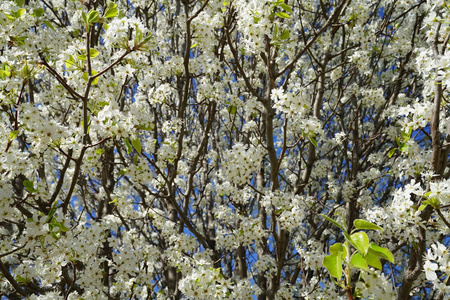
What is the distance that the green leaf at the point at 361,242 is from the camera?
1.32 m

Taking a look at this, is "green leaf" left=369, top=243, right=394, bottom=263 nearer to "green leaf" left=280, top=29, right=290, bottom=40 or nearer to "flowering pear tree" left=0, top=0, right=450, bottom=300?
→ "flowering pear tree" left=0, top=0, right=450, bottom=300

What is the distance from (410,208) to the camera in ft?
9.64

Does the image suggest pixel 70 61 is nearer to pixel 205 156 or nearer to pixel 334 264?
pixel 334 264

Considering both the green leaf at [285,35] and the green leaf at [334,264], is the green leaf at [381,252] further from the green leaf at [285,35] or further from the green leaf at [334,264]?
the green leaf at [285,35]

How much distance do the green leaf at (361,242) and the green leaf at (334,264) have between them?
0.31ft

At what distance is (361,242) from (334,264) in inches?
5.1

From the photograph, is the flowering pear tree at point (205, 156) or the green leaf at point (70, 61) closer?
the flowering pear tree at point (205, 156)

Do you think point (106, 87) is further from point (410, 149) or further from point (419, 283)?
point (419, 283)

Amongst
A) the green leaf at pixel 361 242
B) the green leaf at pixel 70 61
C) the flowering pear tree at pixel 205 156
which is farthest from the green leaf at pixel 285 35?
the green leaf at pixel 361 242

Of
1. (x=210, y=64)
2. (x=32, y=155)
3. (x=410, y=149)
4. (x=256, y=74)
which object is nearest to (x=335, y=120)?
(x=256, y=74)

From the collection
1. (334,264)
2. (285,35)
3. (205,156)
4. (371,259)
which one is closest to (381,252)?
(371,259)

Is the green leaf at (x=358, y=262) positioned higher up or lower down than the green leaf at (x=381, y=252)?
lower down

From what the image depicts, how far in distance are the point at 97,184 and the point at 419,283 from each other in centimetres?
634

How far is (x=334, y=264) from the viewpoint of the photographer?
140cm
